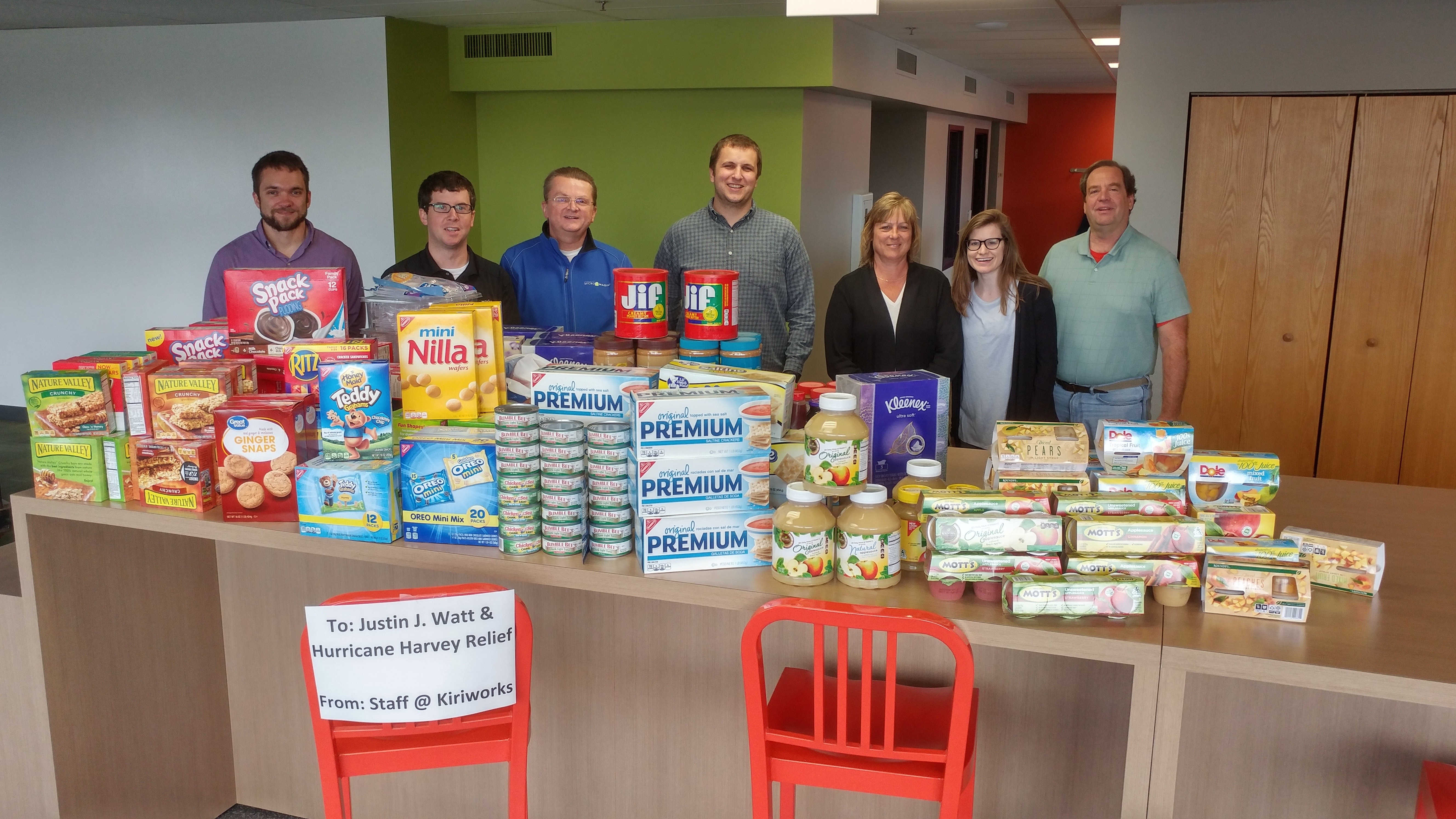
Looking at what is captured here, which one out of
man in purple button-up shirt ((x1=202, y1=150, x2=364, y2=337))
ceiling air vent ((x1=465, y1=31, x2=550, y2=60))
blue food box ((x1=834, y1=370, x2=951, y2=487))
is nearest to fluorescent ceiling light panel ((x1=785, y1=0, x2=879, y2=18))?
blue food box ((x1=834, y1=370, x2=951, y2=487))

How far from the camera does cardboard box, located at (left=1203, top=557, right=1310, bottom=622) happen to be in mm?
1535

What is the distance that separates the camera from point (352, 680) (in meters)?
1.55

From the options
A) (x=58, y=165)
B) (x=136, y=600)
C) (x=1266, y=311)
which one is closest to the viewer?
(x=136, y=600)

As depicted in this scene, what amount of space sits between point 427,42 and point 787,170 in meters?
2.45

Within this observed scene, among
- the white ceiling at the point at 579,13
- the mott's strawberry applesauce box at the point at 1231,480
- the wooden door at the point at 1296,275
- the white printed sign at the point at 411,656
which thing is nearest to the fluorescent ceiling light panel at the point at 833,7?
the mott's strawberry applesauce box at the point at 1231,480

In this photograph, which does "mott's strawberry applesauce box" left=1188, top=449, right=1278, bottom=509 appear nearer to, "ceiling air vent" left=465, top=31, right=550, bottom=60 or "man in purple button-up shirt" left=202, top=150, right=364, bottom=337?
"man in purple button-up shirt" left=202, top=150, right=364, bottom=337

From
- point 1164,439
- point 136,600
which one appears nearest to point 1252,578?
point 1164,439

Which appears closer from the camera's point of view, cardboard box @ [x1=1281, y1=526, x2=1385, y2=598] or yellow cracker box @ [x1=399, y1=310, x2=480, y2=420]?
cardboard box @ [x1=1281, y1=526, x2=1385, y2=598]

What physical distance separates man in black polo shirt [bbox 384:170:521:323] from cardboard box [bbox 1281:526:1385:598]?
2.50 m

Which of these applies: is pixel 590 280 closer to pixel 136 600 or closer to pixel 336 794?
pixel 136 600

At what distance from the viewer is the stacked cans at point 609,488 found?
172 centimetres

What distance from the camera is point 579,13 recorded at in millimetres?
5719

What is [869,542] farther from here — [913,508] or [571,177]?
[571,177]

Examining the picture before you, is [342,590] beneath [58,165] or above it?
beneath
